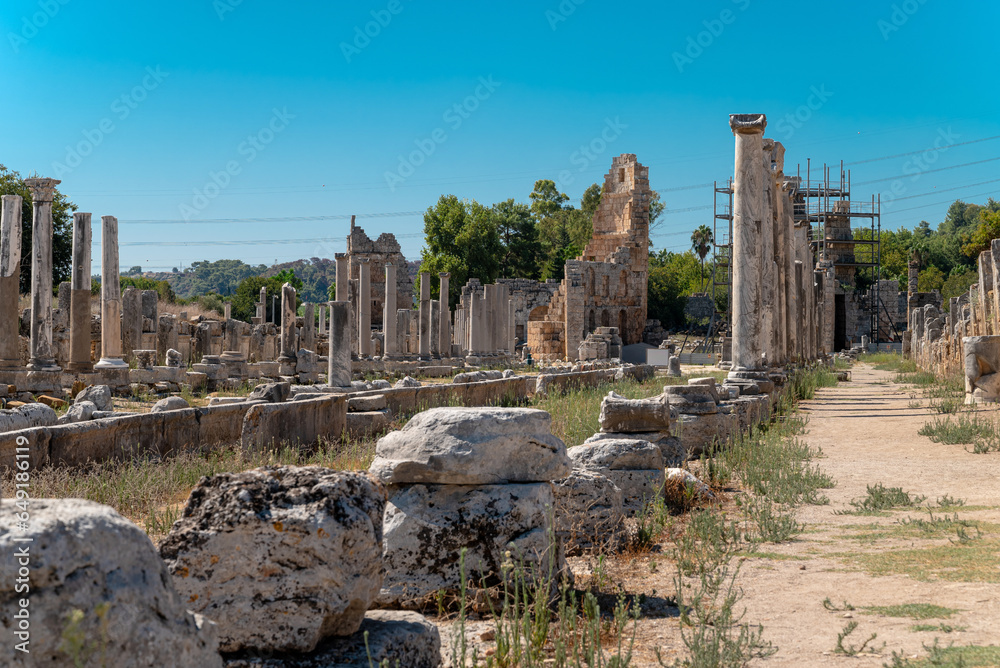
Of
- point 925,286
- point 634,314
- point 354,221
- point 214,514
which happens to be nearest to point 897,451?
point 214,514

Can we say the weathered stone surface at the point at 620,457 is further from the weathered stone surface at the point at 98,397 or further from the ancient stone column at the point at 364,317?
the ancient stone column at the point at 364,317

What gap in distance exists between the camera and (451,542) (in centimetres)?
453

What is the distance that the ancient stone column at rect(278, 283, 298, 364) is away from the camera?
79.5ft

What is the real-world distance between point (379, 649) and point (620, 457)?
14.0ft

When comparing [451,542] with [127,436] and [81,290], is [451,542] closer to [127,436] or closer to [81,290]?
[127,436]

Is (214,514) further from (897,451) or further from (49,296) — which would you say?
(49,296)

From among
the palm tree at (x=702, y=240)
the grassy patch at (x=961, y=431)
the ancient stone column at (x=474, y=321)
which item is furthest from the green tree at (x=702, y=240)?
the grassy patch at (x=961, y=431)

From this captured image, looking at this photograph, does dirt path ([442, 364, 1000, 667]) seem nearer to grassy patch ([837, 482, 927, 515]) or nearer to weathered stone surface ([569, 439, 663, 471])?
grassy patch ([837, 482, 927, 515])

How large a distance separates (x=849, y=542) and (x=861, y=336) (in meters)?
56.9

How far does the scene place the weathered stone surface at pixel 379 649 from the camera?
124 inches

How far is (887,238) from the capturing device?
84.3 meters

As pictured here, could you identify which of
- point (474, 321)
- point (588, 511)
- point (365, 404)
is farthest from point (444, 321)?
point (588, 511)

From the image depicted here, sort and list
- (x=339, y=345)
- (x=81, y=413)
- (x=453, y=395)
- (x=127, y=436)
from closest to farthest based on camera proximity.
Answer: (x=127, y=436), (x=81, y=413), (x=453, y=395), (x=339, y=345)

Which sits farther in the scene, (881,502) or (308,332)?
(308,332)
